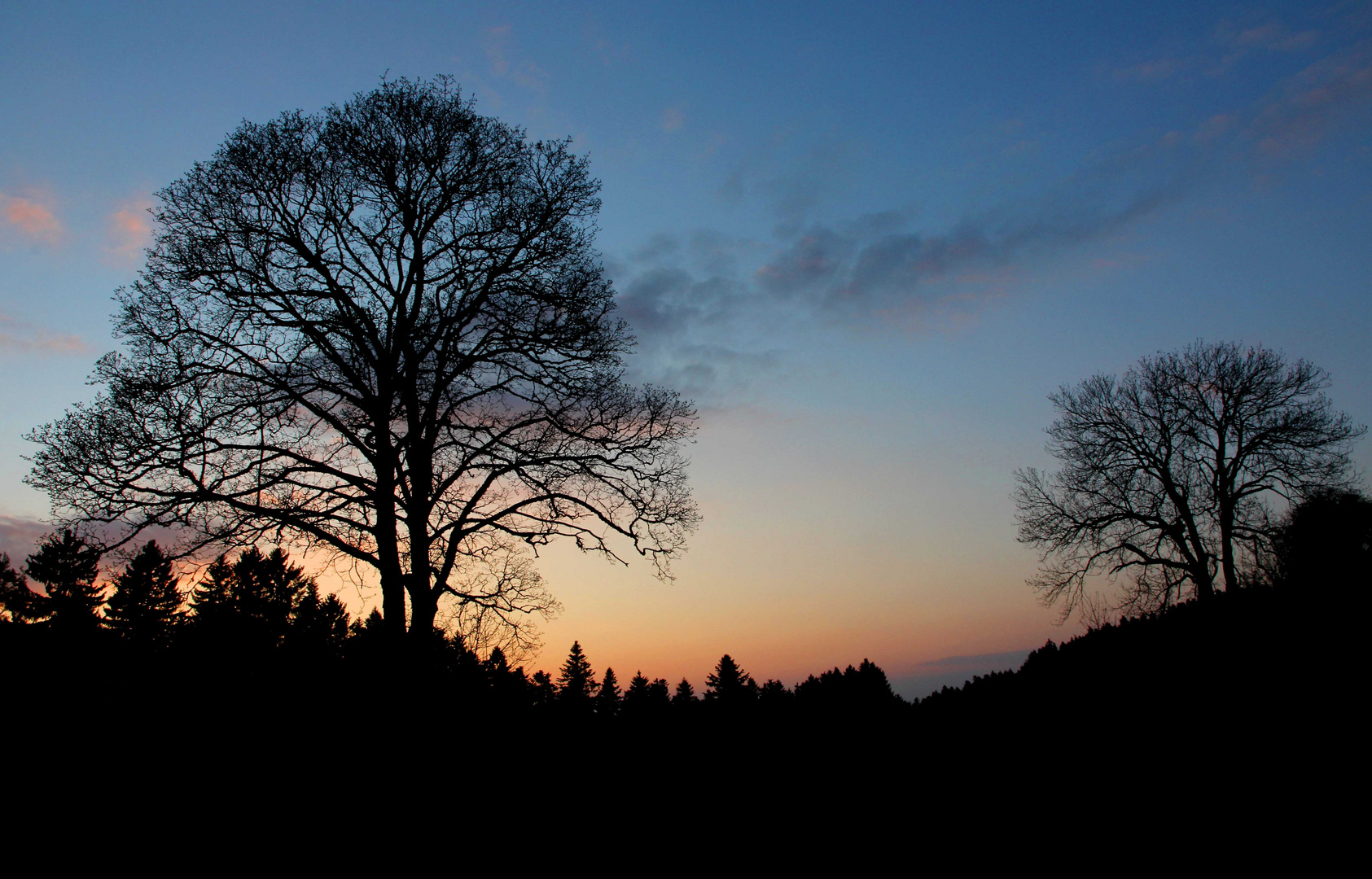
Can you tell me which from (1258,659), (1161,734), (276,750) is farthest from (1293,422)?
(276,750)

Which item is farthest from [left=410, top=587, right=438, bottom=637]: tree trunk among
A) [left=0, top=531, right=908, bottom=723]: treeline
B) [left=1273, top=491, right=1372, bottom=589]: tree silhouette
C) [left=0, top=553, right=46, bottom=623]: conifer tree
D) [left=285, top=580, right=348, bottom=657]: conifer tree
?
[left=0, top=553, right=46, bottom=623]: conifer tree

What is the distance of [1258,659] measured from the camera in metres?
8.64

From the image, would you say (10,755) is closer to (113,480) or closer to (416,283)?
(113,480)

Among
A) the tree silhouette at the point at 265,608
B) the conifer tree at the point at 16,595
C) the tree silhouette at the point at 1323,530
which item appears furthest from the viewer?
the conifer tree at the point at 16,595

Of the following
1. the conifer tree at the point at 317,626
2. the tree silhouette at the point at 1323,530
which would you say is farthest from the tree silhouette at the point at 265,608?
the tree silhouette at the point at 1323,530

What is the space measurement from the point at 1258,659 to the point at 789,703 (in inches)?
355

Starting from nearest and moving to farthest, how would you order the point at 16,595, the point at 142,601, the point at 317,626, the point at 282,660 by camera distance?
the point at 282,660 → the point at 317,626 → the point at 16,595 → the point at 142,601

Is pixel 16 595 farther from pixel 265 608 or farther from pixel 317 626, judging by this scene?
pixel 317 626

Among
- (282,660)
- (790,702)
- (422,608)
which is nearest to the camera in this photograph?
(422,608)

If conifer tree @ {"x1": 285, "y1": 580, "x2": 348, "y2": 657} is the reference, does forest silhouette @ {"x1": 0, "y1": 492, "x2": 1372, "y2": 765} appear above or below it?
below

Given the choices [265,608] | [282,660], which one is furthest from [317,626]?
[265,608]

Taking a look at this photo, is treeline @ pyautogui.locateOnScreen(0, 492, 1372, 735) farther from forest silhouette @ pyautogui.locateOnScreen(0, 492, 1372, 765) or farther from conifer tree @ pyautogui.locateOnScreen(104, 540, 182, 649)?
conifer tree @ pyautogui.locateOnScreen(104, 540, 182, 649)

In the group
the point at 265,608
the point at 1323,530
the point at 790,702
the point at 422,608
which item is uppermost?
the point at 265,608

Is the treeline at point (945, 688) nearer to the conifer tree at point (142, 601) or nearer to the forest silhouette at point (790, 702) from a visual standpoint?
the forest silhouette at point (790, 702)
